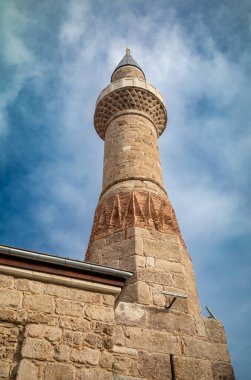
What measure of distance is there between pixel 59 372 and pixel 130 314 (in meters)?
1.27

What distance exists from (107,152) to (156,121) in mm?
1980

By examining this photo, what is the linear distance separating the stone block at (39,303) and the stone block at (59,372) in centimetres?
56

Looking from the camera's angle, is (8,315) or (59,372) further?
(8,315)

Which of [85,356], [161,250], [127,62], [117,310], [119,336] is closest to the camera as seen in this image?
[85,356]

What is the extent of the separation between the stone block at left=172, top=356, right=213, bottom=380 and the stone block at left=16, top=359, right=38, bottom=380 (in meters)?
1.68

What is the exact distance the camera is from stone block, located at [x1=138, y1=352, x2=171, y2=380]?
3.88m

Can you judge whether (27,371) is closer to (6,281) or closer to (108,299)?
(6,281)

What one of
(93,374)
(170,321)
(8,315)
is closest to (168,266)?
(170,321)

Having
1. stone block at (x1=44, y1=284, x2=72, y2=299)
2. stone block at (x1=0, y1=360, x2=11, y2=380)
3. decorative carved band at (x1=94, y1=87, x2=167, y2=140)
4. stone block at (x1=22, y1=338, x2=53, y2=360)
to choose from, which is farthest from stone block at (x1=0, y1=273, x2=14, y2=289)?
decorative carved band at (x1=94, y1=87, x2=167, y2=140)

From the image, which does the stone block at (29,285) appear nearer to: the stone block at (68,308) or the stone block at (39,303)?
the stone block at (39,303)

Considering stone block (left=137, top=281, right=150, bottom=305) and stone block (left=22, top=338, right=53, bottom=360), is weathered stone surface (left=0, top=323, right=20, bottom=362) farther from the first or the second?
stone block (left=137, top=281, right=150, bottom=305)

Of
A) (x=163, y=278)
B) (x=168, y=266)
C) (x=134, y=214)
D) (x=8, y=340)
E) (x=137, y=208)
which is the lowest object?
(x=8, y=340)

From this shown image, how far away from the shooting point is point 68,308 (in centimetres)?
377

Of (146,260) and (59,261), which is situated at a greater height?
(146,260)
